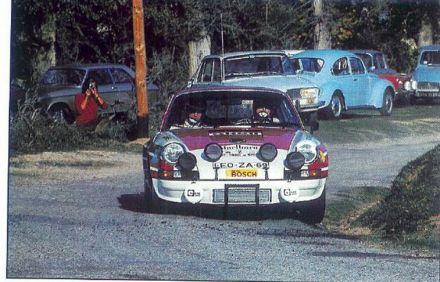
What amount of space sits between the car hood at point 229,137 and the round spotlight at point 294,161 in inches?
2.9

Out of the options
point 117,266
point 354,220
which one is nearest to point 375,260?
point 354,220

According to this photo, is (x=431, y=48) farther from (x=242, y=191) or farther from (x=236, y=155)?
(x=242, y=191)

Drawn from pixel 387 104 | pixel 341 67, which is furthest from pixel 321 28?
pixel 387 104

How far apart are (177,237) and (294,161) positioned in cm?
105

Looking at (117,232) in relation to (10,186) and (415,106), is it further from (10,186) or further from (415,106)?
(415,106)

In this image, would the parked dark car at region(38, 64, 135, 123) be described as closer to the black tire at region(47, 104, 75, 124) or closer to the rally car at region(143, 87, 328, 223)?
the black tire at region(47, 104, 75, 124)

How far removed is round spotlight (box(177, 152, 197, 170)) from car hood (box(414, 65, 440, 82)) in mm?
1820

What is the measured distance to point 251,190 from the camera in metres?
17.2

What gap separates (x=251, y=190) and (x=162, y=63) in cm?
133

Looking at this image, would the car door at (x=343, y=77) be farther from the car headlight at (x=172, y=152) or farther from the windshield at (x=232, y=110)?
the car headlight at (x=172, y=152)

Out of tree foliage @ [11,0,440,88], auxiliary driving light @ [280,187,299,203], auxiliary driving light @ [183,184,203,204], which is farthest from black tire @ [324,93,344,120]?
auxiliary driving light @ [183,184,203,204]

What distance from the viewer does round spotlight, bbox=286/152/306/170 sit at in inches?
680

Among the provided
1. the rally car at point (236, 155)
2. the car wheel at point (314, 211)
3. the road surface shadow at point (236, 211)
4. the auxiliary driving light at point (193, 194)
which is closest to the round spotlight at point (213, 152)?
the rally car at point (236, 155)

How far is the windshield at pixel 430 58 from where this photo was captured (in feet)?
58.0
